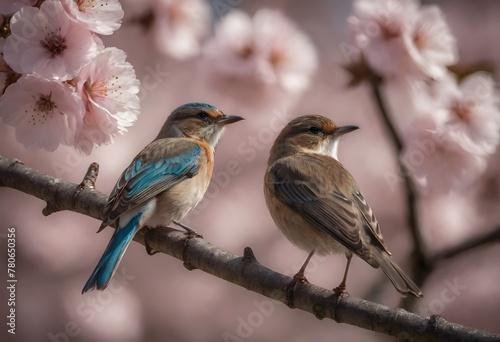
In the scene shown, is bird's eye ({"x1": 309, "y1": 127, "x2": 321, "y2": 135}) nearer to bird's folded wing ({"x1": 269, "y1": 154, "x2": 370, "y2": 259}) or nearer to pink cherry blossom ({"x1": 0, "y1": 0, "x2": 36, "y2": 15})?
bird's folded wing ({"x1": 269, "y1": 154, "x2": 370, "y2": 259})

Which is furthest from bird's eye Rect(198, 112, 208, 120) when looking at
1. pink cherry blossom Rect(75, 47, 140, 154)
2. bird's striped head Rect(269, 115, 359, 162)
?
pink cherry blossom Rect(75, 47, 140, 154)

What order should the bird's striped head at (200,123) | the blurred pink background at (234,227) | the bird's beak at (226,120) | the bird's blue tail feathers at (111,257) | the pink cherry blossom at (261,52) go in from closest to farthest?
the bird's blue tail feathers at (111,257)
the bird's beak at (226,120)
the bird's striped head at (200,123)
the pink cherry blossom at (261,52)
the blurred pink background at (234,227)

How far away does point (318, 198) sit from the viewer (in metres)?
2.82

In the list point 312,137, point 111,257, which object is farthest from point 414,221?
point 111,257

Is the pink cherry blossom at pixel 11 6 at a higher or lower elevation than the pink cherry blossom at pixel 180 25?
higher

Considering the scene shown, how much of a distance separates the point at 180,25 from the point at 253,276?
2.15 m

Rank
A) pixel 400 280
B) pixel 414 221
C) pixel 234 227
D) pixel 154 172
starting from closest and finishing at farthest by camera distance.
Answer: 1. pixel 400 280
2. pixel 154 172
3. pixel 414 221
4. pixel 234 227

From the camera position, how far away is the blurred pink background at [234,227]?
423cm

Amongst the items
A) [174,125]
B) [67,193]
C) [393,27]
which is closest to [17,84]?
[67,193]

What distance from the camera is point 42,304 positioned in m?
4.20

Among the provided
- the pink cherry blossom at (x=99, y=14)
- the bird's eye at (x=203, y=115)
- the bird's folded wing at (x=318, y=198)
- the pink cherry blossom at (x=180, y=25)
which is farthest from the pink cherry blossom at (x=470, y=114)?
the pink cherry blossom at (x=99, y=14)

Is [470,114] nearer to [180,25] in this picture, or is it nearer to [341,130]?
[341,130]

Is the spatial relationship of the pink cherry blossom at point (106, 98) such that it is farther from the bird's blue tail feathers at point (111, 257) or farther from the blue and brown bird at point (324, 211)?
the blue and brown bird at point (324, 211)

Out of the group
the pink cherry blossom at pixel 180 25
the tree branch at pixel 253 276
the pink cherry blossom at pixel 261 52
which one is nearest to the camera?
the tree branch at pixel 253 276
